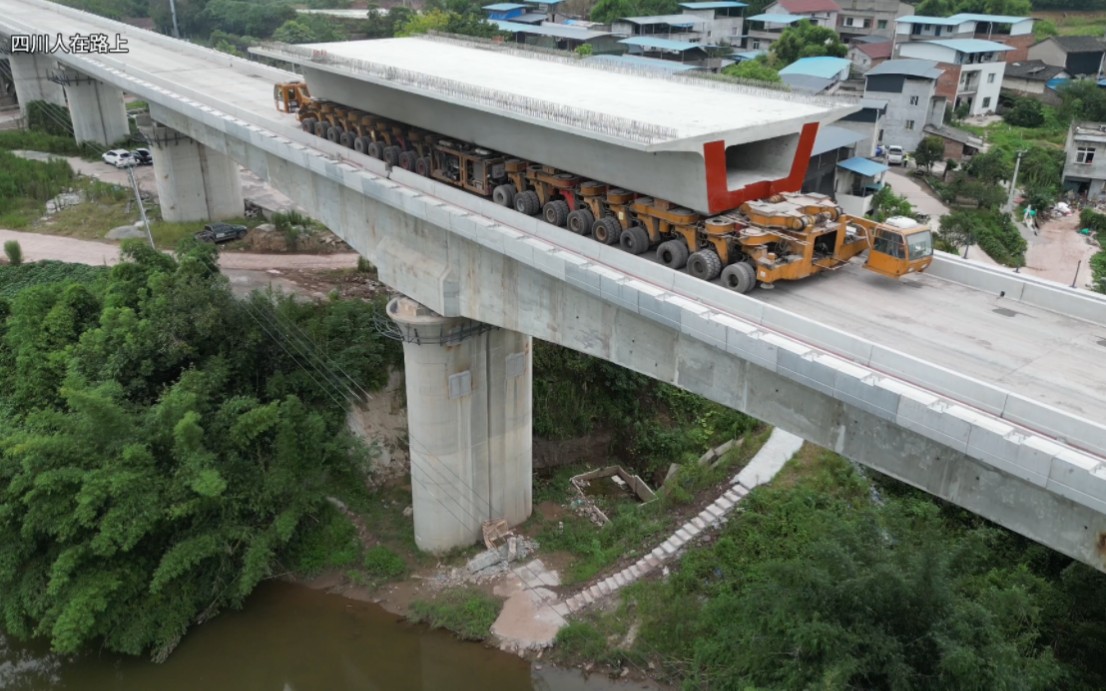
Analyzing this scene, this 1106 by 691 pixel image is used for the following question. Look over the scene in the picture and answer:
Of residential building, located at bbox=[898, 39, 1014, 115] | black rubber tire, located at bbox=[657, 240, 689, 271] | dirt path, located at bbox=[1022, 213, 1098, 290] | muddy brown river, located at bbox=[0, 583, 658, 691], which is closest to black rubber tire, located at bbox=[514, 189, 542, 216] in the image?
black rubber tire, located at bbox=[657, 240, 689, 271]

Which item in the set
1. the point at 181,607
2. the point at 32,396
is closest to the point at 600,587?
the point at 181,607

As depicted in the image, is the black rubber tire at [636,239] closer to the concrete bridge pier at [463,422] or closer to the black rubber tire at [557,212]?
the black rubber tire at [557,212]

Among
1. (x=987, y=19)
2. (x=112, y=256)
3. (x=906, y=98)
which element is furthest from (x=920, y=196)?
Result: (x=112, y=256)

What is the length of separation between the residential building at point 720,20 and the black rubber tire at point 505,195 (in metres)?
72.3

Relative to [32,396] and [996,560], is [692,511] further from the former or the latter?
[32,396]

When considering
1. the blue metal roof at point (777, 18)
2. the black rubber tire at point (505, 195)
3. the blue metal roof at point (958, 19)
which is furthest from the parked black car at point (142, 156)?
the blue metal roof at point (958, 19)

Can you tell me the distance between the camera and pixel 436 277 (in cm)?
→ 2020

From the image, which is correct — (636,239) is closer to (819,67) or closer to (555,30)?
(819,67)

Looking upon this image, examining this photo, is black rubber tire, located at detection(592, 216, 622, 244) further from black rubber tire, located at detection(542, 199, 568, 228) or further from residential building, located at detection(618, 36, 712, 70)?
residential building, located at detection(618, 36, 712, 70)

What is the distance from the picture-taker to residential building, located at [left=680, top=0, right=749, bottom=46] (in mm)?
83062

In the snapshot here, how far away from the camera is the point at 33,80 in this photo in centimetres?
5981

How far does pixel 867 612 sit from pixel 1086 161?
52707 millimetres

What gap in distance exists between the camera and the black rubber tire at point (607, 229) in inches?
640

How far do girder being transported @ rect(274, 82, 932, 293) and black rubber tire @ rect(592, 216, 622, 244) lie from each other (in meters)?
0.02
